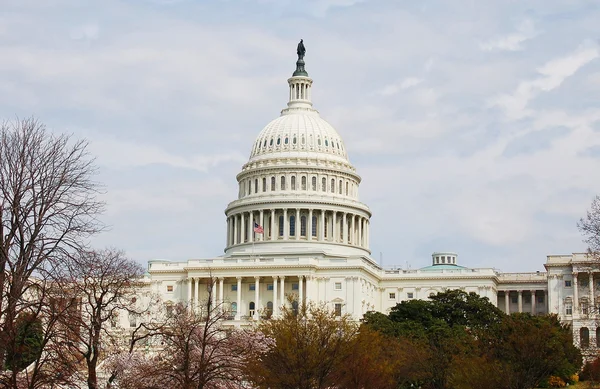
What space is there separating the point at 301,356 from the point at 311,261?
80953 mm

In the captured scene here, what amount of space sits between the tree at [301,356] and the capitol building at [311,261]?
70869mm

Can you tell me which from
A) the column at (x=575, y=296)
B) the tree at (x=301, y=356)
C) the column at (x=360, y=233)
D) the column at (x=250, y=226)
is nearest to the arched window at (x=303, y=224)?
the column at (x=250, y=226)

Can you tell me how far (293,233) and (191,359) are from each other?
10494 cm

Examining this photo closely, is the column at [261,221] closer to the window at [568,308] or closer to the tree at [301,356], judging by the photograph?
the window at [568,308]

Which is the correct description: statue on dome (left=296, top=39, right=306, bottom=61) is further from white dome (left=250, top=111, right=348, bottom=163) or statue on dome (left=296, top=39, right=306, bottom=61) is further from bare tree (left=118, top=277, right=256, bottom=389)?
bare tree (left=118, top=277, right=256, bottom=389)

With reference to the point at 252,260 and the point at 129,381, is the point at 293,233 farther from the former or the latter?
the point at 129,381

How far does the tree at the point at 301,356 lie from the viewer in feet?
216

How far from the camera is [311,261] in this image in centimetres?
14750

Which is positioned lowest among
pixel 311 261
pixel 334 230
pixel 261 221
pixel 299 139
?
pixel 311 261

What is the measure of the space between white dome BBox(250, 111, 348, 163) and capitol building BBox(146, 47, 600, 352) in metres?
0.15

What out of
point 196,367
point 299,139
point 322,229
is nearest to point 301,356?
point 196,367

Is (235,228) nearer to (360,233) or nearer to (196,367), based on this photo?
(360,233)

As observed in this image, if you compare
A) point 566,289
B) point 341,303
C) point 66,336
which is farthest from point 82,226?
point 566,289

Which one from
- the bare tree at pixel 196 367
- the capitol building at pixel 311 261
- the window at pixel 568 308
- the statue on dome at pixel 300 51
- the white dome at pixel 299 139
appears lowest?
the bare tree at pixel 196 367
